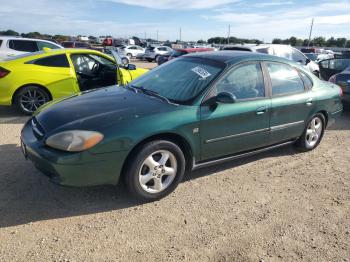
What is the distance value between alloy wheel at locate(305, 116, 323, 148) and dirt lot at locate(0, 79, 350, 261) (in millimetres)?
758

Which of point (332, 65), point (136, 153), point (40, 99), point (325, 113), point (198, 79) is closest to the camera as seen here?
point (136, 153)

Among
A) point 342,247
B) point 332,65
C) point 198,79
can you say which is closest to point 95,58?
point 198,79

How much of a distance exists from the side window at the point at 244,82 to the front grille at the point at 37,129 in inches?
76.7

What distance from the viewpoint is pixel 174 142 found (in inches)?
142

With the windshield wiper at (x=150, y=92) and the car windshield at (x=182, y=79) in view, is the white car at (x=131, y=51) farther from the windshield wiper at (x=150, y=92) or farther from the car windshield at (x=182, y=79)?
the windshield wiper at (x=150, y=92)

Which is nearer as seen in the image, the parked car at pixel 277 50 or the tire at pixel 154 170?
the tire at pixel 154 170

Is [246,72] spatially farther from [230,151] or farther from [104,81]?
[104,81]

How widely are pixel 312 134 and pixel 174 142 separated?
8.89 ft

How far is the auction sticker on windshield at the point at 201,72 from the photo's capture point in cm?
398

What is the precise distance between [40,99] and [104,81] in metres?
1.40

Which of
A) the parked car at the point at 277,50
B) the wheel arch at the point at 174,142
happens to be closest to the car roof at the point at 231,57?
the wheel arch at the point at 174,142

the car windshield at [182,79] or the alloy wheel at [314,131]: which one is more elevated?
the car windshield at [182,79]

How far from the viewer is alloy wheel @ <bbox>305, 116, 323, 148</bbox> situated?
204 inches

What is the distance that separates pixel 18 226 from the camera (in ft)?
10.1
